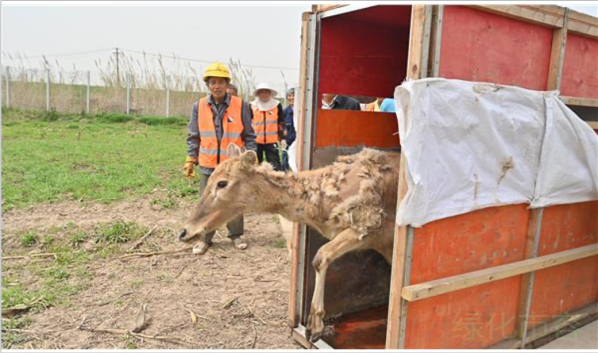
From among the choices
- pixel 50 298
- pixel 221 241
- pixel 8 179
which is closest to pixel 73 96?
pixel 8 179

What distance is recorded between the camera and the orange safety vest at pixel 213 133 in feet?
19.5

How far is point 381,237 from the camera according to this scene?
4.09 meters

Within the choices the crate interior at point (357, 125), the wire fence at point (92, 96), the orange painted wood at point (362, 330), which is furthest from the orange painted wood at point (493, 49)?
the wire fence at point (92, 96)

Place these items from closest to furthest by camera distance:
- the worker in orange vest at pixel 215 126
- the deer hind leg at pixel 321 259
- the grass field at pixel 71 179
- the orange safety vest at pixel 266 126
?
the deer hind leg at pixel 321 259 < the grass field at pixel 71 179 < the worker in orange vest at pixel 215 126 < the orange safety vest at pixel 266 126

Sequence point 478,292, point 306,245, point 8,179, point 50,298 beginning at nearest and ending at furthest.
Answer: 1. point 478,292
2. point 306,245
3. point 50,298
4. point 8,179

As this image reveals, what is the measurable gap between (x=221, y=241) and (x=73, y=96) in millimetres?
13132

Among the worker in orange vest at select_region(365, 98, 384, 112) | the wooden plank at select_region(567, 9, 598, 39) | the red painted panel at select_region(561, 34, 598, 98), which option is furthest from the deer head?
the worker in orange vest at select_region(365, 98, 384, 112)

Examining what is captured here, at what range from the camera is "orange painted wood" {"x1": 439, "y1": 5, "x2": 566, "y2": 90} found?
3.29m

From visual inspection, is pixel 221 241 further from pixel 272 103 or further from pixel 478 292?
pixel 478 292

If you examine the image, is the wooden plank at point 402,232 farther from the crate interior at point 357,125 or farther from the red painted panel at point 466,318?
the crate interior at point 357,125

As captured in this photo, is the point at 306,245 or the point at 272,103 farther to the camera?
the point at 272,103

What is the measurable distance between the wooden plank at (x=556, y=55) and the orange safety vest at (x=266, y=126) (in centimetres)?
488

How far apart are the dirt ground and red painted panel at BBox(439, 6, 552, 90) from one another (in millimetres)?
2809

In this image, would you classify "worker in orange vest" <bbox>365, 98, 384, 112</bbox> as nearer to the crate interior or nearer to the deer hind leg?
the crate interior
